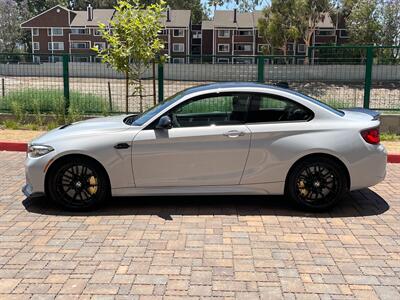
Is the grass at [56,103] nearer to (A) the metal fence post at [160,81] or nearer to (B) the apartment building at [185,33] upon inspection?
(A) the metal fence post at [160,81]

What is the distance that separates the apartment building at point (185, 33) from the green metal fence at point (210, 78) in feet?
169

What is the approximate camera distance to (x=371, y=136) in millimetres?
5984

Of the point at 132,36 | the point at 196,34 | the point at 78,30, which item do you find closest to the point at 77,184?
the point at 132,36

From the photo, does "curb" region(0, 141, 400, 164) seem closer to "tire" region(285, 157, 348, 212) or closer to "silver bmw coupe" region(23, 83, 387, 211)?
"silver bmw coupe" region(23, 83, 387, 211)

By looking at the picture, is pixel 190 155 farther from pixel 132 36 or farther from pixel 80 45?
pixel 80 45

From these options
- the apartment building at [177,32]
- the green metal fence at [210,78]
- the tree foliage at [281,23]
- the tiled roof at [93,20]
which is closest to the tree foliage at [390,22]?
the tree foliage at [281,23]

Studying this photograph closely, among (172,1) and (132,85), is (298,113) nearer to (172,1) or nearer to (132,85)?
(132,85)

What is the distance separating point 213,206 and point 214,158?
754 mm

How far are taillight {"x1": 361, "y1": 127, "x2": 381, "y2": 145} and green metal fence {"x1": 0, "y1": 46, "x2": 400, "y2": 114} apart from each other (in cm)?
614

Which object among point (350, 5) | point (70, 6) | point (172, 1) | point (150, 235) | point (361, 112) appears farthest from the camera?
point (70, 6)

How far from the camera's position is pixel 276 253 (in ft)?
15.5

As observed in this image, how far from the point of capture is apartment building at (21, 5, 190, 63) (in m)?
70.4

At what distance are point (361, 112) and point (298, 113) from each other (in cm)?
120

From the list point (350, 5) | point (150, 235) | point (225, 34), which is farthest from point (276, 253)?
point (225, 34)
